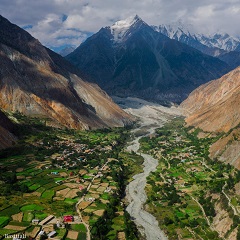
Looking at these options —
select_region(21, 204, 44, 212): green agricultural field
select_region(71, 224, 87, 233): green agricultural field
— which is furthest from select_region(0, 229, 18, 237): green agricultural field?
select_region(71, 224, 87, 233): green agricultural field

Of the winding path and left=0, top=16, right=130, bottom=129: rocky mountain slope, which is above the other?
left=0, top=16, right=130, bottom=129: rocky mountain slope

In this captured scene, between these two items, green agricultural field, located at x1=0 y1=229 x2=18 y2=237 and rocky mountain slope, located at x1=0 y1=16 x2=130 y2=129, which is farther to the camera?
rocky mountain slope, located at x1=0 y1=16 x2=130 y2=129

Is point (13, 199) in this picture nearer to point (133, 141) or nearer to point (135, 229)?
point (135, 229)

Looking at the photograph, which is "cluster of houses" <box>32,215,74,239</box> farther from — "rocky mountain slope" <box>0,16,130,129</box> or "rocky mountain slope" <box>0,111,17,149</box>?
"rocky mountain slope" <box>0,16,130,129</box>

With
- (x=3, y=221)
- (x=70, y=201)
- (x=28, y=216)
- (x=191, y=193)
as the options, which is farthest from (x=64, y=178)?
(x=191, y=193)

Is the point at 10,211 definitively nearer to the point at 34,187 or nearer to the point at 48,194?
the point at 48,194

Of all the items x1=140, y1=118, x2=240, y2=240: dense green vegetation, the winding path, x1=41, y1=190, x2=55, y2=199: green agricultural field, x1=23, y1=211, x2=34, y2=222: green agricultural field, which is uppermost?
x1=140, y1=118, x2=240, y2=240: dense green vegetation

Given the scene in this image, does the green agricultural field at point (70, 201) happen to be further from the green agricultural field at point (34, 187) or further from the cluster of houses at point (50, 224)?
the green agricultural field at point (34, 187)
